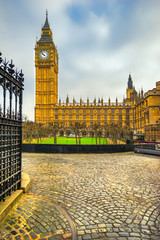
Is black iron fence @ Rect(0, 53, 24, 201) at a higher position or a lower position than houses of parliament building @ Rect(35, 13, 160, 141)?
lower

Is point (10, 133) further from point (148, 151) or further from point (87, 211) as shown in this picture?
point (148, 151)

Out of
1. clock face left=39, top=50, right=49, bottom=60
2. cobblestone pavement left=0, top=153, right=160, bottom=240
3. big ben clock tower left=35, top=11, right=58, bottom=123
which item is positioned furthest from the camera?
clock face left=39, top=50, right=49, bottom=60

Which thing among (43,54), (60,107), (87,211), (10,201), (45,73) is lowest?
(87,211)

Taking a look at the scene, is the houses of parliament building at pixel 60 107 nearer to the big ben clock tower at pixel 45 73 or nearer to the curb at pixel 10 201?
the big ben clock tower at pixel 45 73

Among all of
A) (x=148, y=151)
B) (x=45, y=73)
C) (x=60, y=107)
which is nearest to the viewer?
(x=148, y=151)

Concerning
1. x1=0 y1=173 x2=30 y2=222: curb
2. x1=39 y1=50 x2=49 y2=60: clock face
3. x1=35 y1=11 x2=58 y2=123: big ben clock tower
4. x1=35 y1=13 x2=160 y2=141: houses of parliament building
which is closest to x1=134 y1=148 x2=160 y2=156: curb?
x1=0 y1=173 x2=30 y2=222: curb

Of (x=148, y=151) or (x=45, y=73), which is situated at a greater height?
(x=45, y=73)

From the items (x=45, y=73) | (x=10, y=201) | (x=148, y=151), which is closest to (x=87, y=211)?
(x=10, y=201)

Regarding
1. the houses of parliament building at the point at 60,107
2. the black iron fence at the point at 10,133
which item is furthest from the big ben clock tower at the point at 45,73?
the black iron fence at the point at 10,133

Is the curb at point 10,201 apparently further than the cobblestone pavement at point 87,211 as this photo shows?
Yes

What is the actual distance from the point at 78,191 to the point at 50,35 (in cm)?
7988

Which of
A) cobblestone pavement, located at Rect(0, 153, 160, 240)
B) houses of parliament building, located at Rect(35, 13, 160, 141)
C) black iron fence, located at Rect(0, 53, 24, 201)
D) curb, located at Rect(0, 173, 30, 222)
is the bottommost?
cobblestone pavement, located at Rect(0, 153, 160, 240)

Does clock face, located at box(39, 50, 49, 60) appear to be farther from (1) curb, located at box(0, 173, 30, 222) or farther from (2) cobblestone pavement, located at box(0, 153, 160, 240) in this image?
(1) curb, located at box(0, 173, 30, 222)

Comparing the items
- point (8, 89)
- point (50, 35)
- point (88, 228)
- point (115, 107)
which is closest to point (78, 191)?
point (88, 228)
